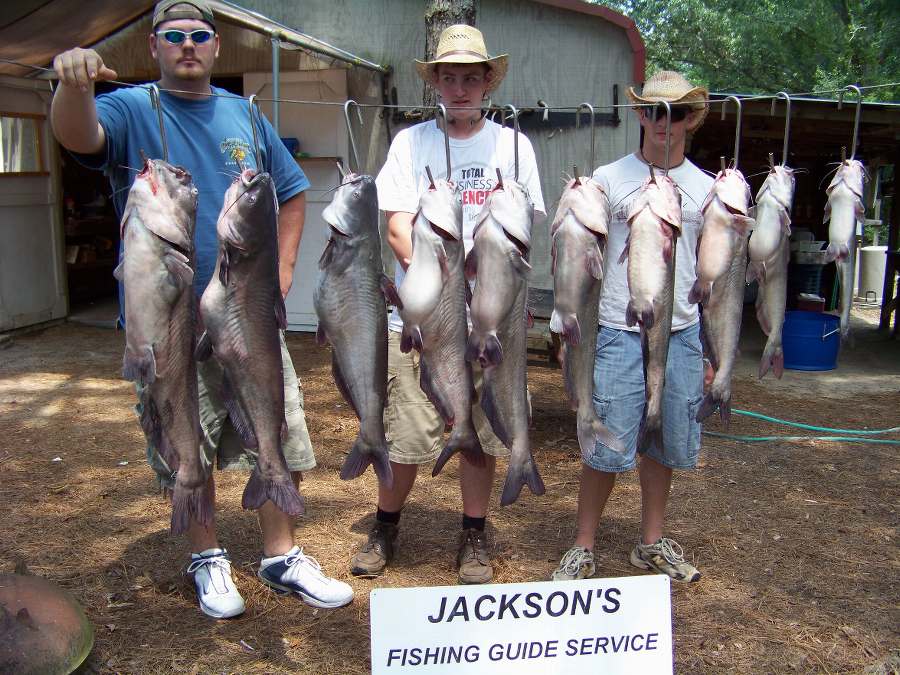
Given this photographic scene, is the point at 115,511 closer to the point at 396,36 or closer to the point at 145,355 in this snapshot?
the point at 145,355

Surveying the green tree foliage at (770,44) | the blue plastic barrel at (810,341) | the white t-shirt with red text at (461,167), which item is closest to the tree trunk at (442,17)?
the white t-shirt with red text at (461,167)

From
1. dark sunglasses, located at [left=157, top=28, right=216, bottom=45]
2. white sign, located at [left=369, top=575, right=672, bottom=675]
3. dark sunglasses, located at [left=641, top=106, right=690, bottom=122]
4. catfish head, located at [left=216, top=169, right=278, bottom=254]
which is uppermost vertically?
dark sunglasses, located at [left=157, top=28, right=216, bottom=45]

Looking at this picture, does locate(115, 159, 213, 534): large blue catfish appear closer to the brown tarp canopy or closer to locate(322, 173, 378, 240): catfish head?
locate(322, 173, 378, 240): catfish head

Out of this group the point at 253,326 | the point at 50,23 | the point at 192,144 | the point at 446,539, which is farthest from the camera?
the point at 50,23

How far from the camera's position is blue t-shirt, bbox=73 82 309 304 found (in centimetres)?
286

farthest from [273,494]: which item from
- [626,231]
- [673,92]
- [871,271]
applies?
[871,271]

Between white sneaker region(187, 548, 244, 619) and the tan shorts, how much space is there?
0.87m

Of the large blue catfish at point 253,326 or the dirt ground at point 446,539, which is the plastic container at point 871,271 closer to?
the dirt ground at point 446,539

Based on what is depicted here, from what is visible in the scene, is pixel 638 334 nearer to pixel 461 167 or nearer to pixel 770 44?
pixel 461 167

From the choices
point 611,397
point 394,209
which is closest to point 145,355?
point 394,209

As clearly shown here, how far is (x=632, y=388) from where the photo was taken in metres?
3.32

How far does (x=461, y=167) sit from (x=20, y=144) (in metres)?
8.23

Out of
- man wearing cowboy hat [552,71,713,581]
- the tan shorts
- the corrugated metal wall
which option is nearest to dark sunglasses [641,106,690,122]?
man wearing cowboy hat [552,71,713,581]

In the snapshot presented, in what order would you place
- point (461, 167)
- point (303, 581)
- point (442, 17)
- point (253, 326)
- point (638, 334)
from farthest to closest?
point (442, 17) → point (303, 581) → point (638, 334) → point (461, 167) → point (253, 326)
